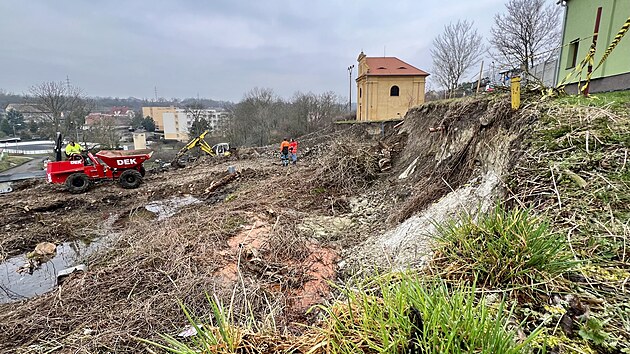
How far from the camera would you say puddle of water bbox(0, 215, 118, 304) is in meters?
5.07

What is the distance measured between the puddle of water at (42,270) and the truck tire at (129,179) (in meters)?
4.59

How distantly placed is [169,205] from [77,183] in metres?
4.03

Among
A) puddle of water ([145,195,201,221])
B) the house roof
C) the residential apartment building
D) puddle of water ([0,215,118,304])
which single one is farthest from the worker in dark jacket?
the residential apartment building

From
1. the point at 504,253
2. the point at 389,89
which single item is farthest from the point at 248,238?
the point at 389,89

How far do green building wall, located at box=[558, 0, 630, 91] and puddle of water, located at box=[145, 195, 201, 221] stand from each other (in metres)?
12.6

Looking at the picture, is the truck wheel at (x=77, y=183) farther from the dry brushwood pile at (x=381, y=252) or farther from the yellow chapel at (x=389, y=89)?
the yellow chapel at (x=389, y=89)

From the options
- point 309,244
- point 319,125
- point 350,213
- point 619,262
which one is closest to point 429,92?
point 319,125

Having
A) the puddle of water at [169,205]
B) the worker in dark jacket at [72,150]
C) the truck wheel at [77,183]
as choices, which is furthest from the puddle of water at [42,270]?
the worker in dark jacket at [72,150]

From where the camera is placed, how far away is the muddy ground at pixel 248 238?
3.56 m

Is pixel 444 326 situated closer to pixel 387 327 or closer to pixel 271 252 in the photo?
pixel 387 327

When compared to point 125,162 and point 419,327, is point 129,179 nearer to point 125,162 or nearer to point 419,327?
point 125,162

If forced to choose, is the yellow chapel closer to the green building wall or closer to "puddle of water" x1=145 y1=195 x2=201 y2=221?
the green building wall

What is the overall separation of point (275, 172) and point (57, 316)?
363 inches

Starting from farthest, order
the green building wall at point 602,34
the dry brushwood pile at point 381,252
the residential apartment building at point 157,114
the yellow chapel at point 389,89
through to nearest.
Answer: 1. the residential apartment building at point 157,114
2. the yellow chapel at point 389,89
3. the green building wall at point 602,34
4. the dry brushwood pile at point 381,252
